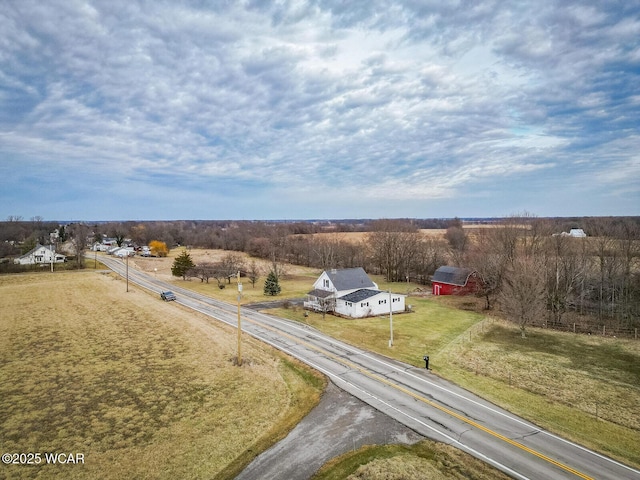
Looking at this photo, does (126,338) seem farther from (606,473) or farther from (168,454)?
(606,473)

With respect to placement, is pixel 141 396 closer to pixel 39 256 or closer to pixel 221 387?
pixel 221 387

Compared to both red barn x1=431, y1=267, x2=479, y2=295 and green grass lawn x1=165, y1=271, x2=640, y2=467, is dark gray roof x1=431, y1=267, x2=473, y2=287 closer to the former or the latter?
red barn x1=431, y1=267, x2=479, y2=295

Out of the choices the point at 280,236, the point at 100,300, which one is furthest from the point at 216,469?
Result: the point at 280,236

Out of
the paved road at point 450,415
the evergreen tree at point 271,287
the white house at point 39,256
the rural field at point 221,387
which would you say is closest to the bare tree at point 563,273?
the rural field at point 221,387

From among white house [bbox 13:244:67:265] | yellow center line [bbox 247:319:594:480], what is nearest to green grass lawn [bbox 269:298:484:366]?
yellow center line [bbox 247:319:594:480]

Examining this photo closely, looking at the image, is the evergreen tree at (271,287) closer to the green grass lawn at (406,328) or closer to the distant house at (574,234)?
the green grass lawn at (406,328)
